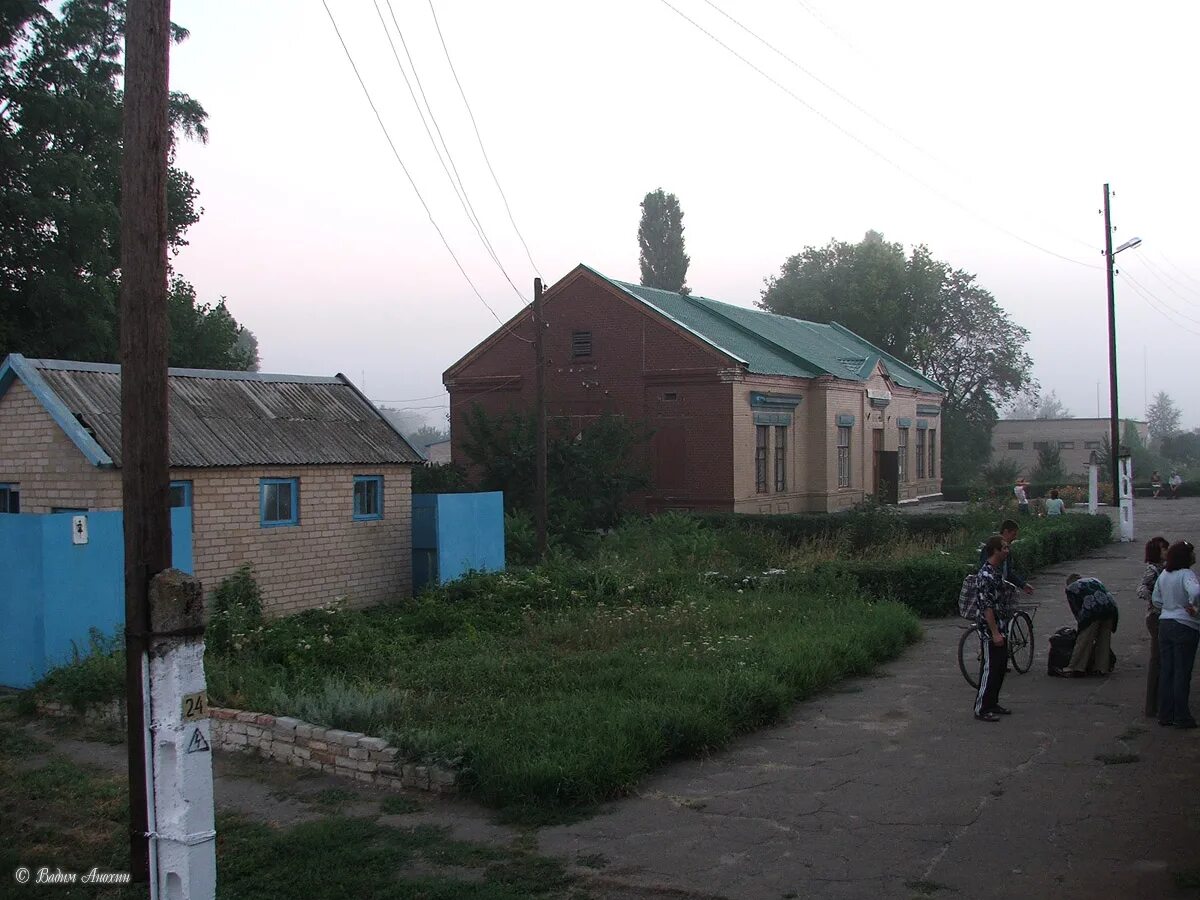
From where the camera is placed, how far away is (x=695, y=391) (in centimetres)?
3216

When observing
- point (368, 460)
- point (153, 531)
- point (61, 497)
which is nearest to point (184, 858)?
point (153, 531)

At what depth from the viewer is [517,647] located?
13539mm

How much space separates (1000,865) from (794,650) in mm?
5536

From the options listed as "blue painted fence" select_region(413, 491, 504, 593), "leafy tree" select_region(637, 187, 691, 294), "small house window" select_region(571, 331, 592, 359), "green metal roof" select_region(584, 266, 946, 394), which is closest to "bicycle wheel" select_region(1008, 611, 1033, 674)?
"blue painted fence" select_region(413, 491, 504, 593)

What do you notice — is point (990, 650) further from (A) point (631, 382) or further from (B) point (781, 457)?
(B) point (781, 457)

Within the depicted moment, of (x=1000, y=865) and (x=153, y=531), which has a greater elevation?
(x=153, y=531)

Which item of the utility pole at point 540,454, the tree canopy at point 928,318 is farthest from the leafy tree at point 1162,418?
the utility pole at point 540,454

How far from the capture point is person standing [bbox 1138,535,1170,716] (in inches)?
399

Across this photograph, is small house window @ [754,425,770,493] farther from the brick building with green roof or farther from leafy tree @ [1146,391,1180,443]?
leafy tree @ [1146,391,1180,443]

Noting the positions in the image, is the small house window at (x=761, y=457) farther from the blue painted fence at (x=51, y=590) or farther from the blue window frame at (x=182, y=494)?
the blue painted fence at (x=51, y=590)

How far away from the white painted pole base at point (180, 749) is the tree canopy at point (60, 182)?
84.6ft

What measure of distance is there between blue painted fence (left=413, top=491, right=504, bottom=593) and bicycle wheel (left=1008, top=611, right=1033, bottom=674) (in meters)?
10.6

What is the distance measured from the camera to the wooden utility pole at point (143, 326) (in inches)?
253

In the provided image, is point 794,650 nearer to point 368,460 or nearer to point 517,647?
point 517,647
